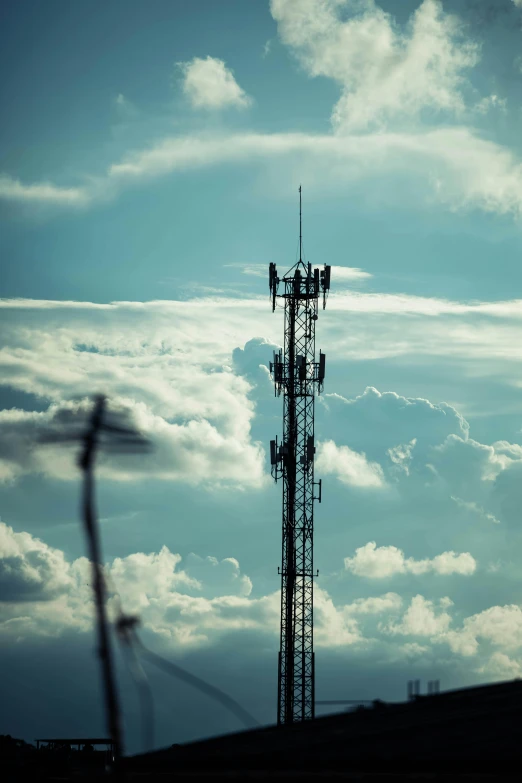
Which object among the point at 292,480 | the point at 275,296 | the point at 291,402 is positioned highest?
the point at 275,296

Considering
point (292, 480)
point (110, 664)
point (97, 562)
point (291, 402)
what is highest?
point (291, 402)

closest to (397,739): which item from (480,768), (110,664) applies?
(480,768)

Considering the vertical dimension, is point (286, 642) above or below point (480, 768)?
above

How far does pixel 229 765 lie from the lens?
149ft

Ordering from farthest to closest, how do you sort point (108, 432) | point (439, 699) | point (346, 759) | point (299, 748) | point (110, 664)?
1. point (439, 699)
2. point (299, 748)
3. point (346, 759)
4. point (108, 432)
5. point (110, 664)

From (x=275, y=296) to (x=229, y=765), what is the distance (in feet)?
167

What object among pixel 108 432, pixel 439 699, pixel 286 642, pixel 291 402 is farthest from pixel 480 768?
pixel 291 402

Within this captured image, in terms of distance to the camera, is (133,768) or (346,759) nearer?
(346,759)

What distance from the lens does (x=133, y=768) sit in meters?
47.1

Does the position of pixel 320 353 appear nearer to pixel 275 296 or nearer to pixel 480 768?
pixel 275 296

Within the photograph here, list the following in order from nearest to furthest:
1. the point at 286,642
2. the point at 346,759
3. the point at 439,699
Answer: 1. the point at 346,759
2. the point at 439,699
3. the point at 286,642

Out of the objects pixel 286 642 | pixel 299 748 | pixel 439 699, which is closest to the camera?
pixel 299 748

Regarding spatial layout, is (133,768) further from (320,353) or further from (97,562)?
(320,353)

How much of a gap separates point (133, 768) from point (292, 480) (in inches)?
1706
